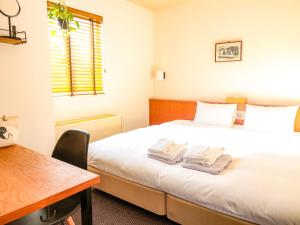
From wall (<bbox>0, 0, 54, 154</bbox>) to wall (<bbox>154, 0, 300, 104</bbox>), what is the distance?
2.28 m

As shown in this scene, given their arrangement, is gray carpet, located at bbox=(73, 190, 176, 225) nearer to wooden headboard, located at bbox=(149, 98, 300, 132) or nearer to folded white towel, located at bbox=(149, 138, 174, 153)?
folded white towel, located at bbox=(149, 138, 174, 153)

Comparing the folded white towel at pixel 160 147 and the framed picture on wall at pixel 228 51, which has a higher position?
the framed picture on wall at pixel 228 51

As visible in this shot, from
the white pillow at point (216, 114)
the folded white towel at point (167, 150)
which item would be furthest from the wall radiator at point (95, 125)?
the folded white towel at point (167, 150)

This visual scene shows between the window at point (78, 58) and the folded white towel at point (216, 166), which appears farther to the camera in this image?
the window at point (78, 58)

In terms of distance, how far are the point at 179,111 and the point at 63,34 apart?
6.91 feet

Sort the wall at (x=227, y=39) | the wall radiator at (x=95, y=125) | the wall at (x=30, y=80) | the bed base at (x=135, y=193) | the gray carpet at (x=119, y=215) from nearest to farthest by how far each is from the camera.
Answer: the bed base at (x=135, y=193) < the gray carpet at (x=119, y=215) < the wall at (x=30, y=80) < the wall radiator at (x=95, y=125) < the wall at (x=227, y=39)

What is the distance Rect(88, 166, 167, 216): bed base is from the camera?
69.6 inches

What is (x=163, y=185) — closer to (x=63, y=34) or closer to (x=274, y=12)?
(x=63, y=34)

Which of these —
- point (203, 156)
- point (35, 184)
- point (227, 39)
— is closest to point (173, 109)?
point (227, 39)

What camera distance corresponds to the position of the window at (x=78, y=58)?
2.89 metres

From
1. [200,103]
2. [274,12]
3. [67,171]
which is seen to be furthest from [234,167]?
[274,12]

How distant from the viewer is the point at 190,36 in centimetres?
380

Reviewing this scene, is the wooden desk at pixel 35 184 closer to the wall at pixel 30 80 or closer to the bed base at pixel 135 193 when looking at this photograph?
the bed base at pixel 135 193

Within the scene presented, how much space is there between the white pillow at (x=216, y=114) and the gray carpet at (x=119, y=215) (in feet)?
5.47
